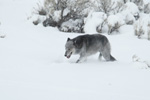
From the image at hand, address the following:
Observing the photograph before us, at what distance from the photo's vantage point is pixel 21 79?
337 centimetres

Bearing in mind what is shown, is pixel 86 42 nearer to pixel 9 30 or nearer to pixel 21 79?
pixel 21 79

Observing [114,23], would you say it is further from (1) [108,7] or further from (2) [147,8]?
(2) [147,8]

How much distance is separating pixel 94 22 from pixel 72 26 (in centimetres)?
99

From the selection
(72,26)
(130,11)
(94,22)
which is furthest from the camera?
(130,11)

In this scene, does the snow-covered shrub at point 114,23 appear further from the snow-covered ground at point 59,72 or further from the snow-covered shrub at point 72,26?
the snow-covered shrub at point 72,26

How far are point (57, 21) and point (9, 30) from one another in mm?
2383

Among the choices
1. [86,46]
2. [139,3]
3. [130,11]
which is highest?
[139,3]

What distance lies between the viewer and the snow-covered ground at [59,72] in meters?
3.02

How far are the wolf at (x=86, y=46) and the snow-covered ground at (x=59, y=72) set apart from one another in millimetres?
374

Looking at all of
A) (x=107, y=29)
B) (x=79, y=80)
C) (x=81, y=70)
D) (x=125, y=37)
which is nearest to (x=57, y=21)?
(x=107, y=29)

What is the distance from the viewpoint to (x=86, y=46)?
526cm

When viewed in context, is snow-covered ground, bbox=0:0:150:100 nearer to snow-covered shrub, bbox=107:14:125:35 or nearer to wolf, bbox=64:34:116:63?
wolf, bbox=64:34:116:63

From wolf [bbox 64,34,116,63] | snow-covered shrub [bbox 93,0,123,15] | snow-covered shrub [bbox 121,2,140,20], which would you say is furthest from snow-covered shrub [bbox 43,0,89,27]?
wolf [bbox 64,34,116,63]

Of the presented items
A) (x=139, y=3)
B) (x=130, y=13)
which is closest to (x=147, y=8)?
(x=139, y=3)
